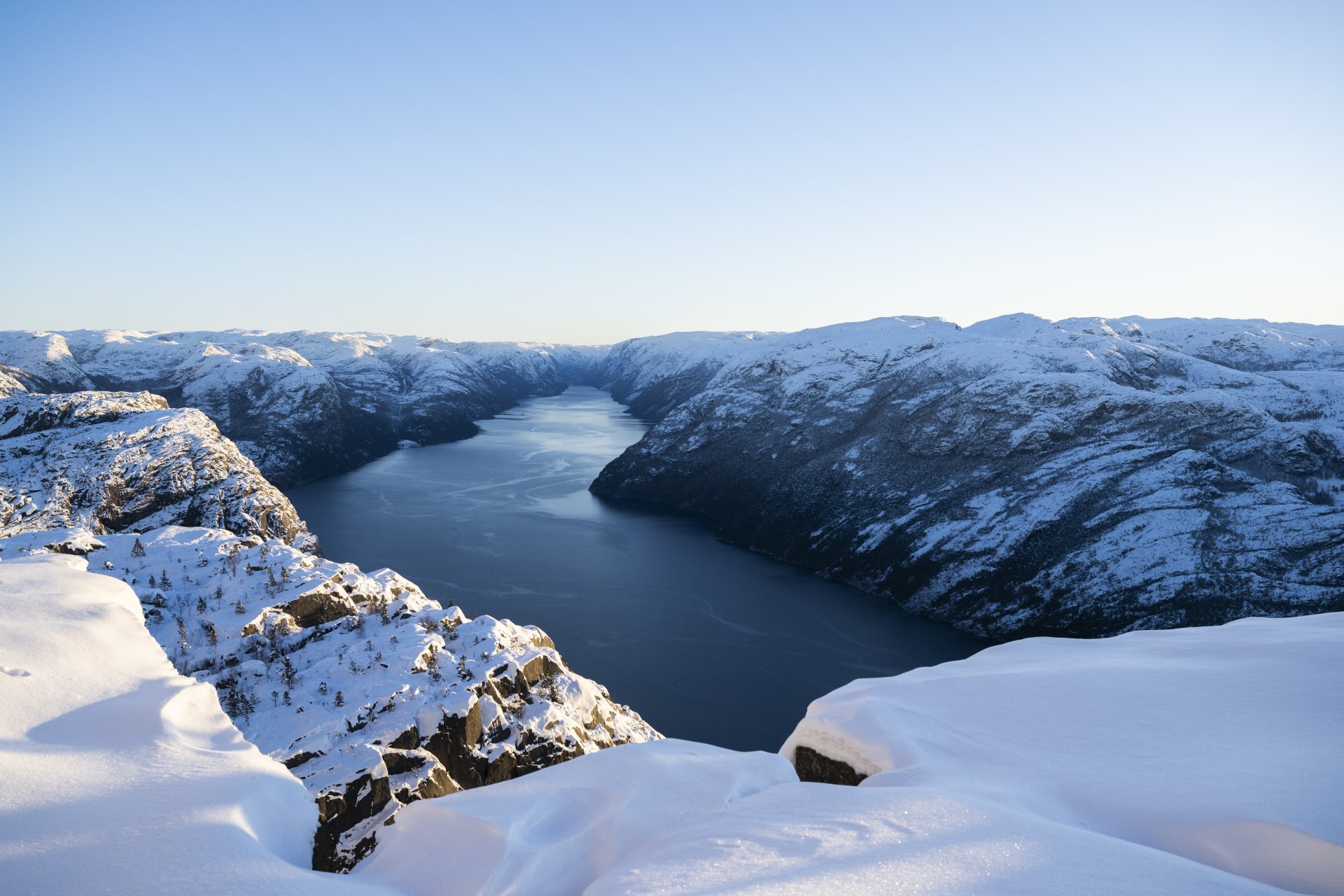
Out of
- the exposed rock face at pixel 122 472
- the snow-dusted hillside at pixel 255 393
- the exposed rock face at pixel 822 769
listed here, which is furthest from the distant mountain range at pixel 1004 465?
the exposed rock face at pixel 822 769

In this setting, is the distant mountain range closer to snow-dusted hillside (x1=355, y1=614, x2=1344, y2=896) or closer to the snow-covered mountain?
the snow-covered mountain

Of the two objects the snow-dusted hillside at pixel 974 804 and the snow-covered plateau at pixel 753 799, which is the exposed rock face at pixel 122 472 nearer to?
the snow-covered plateau at pixel 753 799

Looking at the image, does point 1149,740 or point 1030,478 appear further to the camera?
point 1030,478

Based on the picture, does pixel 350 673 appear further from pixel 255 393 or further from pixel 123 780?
pixel 255 393

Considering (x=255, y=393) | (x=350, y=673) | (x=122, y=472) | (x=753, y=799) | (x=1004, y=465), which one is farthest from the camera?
(x=255, y=393)

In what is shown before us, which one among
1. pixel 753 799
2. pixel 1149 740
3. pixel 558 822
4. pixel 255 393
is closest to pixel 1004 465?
pixel 1149 740

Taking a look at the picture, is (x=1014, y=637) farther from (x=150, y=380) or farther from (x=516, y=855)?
(x=150, y=380)

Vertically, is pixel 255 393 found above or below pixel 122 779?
below
